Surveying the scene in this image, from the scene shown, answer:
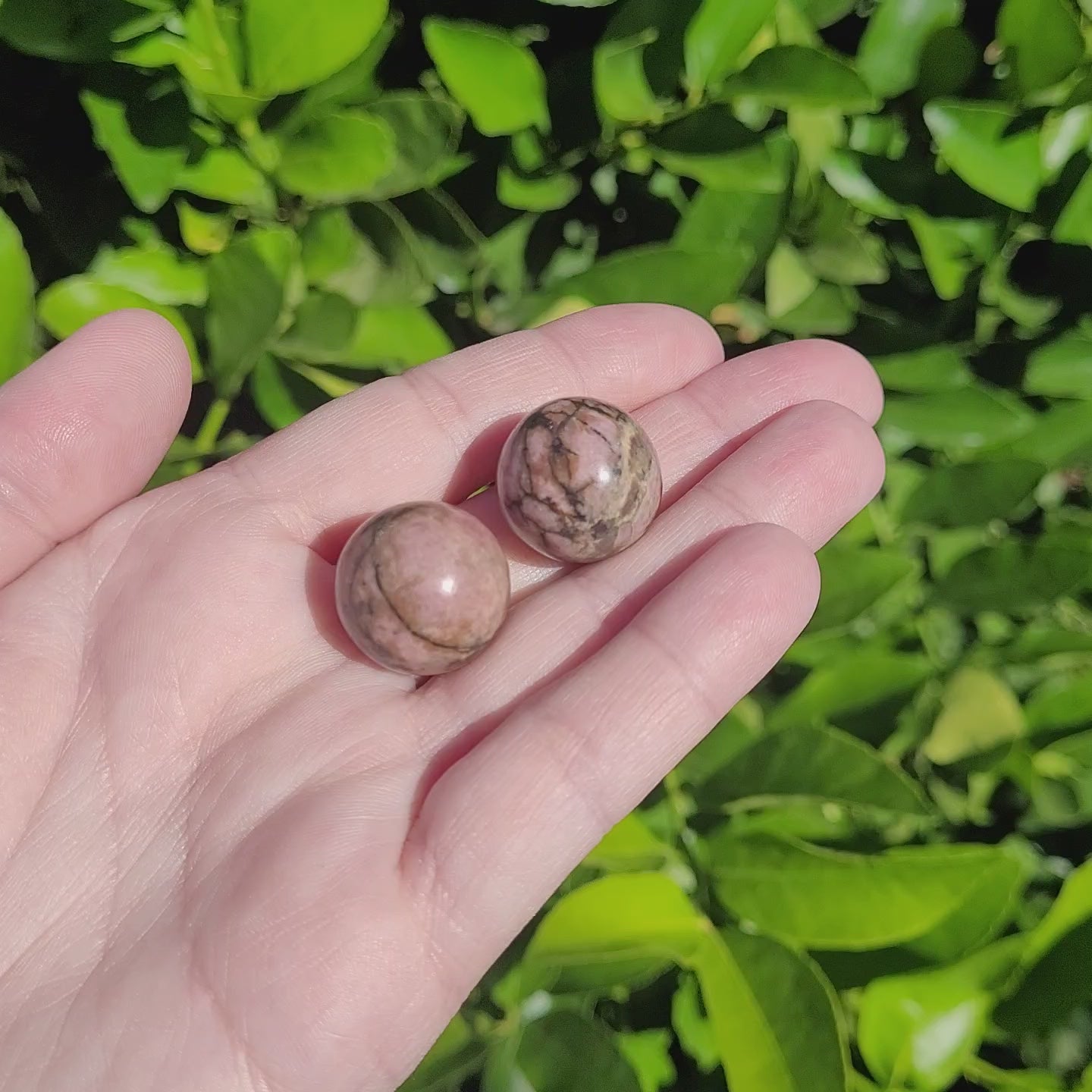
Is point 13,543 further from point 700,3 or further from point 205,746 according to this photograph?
A: point 700,3

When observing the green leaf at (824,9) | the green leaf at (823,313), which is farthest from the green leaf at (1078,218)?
the green leaf at (824,9)

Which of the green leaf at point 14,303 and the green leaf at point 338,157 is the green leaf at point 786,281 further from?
the green leaf at point 14,303

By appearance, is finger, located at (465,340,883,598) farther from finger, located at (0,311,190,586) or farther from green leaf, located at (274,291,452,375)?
finger, located at (0,311,190,586)

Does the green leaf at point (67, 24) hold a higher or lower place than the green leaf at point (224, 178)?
higher

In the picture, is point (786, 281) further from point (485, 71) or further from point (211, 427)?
point (211, 427)

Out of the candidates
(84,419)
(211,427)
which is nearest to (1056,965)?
(211,427)

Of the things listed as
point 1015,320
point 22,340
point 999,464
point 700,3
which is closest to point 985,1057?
point 999,464

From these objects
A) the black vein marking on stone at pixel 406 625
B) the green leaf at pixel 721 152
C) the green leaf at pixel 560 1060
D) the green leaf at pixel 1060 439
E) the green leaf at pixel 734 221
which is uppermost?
the green leaf at pixel 721 152
